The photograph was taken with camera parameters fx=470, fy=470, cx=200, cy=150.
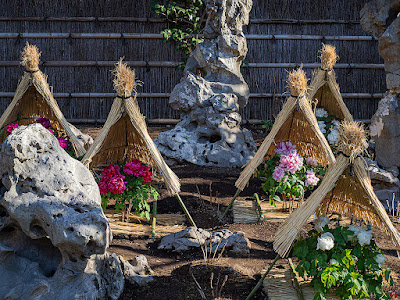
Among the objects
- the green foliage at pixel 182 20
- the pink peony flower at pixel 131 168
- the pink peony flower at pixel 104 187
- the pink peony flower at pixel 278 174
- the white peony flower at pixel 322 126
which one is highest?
the green foliage at pixel 182 20

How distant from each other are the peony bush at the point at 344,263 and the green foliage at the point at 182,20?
476 centimetres

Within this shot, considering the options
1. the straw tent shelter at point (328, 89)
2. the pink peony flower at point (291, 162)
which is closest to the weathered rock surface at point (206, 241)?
the pink peony flower at point (291, 162)

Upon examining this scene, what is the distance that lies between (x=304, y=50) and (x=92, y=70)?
3.61 meters

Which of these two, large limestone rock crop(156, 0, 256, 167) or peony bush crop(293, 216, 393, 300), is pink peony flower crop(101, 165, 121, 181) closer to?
peony bush crop(293, 216, 393, 300)

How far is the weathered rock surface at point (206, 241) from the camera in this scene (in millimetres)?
3588

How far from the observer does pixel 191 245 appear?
3656mm

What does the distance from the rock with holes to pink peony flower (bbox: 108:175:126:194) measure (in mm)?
1126

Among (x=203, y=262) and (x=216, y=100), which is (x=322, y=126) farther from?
(x=203, y=262)

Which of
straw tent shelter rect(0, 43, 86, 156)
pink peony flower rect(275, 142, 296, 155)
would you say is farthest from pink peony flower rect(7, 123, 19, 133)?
pink peony flower rect(275, 142, 296, 155)

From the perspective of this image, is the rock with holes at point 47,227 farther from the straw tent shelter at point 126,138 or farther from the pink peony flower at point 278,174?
the pink peony flower at point 278,174

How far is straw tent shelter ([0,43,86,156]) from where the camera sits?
4.61 metres

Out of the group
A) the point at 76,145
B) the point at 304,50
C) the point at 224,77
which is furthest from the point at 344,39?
the point at 76,145

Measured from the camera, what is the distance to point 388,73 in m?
4.87

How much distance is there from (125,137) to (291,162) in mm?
1522
